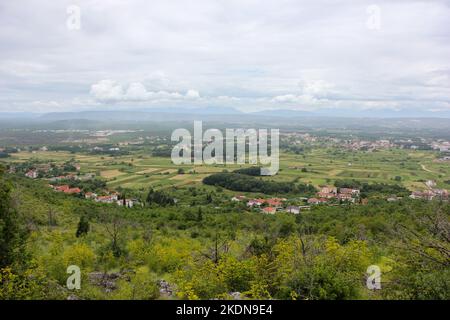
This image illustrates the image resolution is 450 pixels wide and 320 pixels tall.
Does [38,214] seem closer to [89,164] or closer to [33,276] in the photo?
[33,276]

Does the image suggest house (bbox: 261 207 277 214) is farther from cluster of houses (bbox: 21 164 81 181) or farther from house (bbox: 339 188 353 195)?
cluster of houses (bbox: 21 164 81 181)

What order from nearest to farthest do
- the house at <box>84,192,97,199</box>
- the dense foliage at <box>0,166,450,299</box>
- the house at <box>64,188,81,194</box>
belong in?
the dense foliage at <box>0,166,450,299</box>, the house at <box>84,192,97,199</box>, the house at <box>64,188,81,194</box>

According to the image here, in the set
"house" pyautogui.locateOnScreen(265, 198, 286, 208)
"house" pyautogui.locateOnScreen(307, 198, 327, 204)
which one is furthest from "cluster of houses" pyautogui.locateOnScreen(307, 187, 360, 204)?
"house" pyautogui.locateOnScreen(265, 198, 286, 208)

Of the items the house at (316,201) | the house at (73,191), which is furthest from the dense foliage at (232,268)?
the house at (73,191)

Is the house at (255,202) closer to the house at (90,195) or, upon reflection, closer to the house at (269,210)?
the house at (269,210)

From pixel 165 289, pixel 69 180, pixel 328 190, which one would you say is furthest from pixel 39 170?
pixel 165 289

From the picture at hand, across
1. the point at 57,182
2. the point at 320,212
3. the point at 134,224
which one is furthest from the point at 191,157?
the point at 134,224
